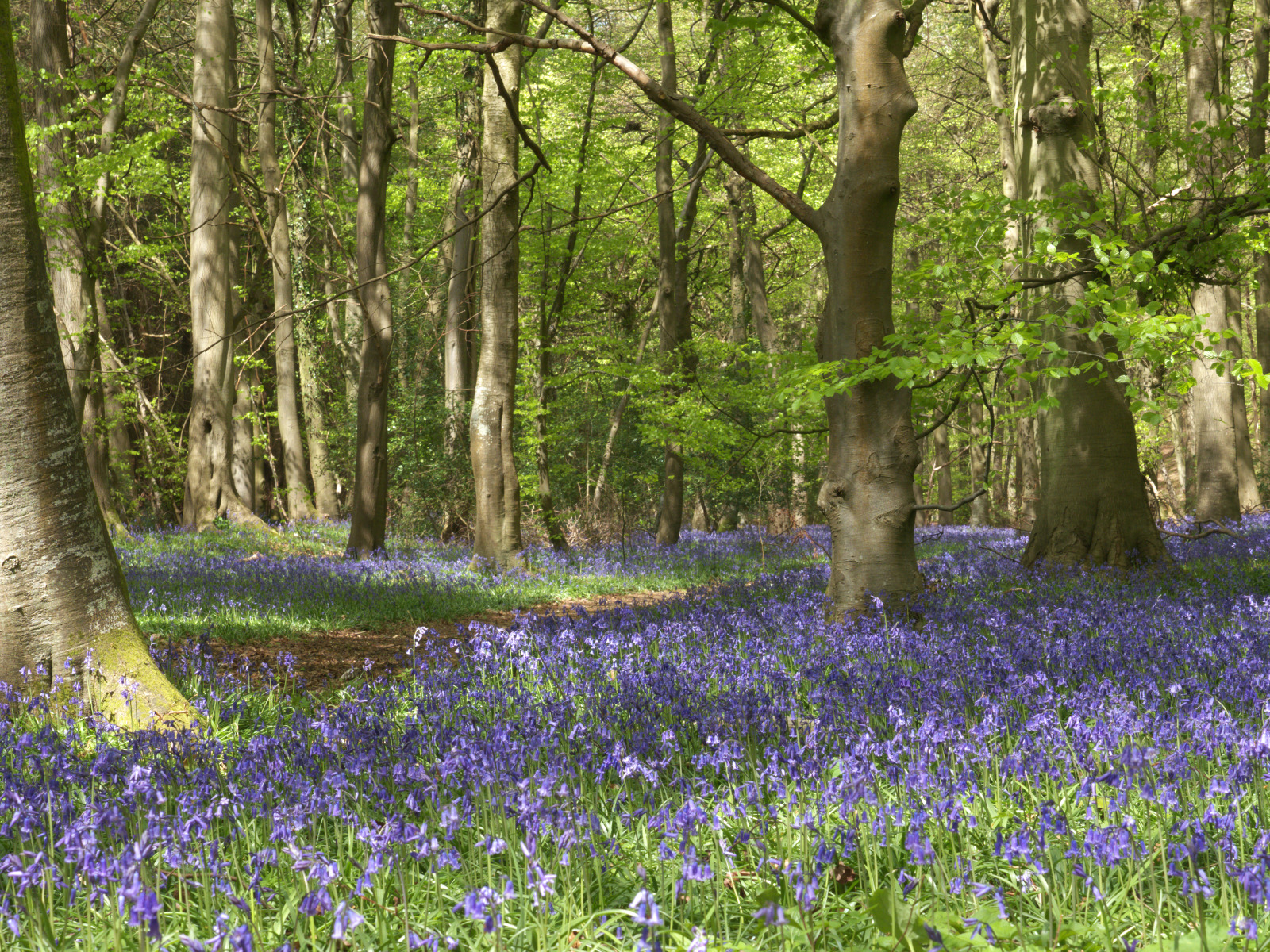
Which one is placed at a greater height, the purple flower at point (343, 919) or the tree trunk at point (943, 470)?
the tree trunk at point (943, 470)

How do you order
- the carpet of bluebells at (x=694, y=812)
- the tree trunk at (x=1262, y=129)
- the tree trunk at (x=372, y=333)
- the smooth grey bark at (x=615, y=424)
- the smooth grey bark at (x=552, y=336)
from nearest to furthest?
the carpet of bluebells at (x=694, y=812), the tree trunk at (x=1262, y=129), the tree trunk at (x=372, y=333), the smooth grey bark at (x=552, y=336), the smooth grey bark at (x=615, y=424)

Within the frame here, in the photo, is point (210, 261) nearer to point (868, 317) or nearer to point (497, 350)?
point (497, 350)

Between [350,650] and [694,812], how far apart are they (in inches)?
229

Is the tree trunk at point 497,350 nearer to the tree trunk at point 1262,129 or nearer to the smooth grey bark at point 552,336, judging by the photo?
the smooth grey bark at point 552,336

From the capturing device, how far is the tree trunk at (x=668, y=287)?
1623 cm

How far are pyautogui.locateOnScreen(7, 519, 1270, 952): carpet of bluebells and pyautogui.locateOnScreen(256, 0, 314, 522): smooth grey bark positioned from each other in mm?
8466

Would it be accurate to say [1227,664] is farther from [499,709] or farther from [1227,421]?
[1227,421]

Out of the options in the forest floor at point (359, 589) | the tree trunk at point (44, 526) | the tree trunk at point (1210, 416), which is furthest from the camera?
the tree trunk at point (1210, 416)

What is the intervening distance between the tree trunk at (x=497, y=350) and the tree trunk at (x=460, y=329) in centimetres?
588

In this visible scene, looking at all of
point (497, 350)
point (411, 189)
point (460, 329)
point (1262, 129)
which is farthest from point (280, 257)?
point (1262, 129)

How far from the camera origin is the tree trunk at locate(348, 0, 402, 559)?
13.0 meters

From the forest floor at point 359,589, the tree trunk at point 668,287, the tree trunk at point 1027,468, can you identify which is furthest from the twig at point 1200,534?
the tree trunk at point 668,287

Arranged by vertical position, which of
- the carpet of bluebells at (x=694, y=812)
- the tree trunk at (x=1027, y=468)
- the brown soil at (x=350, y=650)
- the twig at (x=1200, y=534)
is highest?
the tree trunk at (x=1027, y=468)

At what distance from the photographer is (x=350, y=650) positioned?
7.43 m
